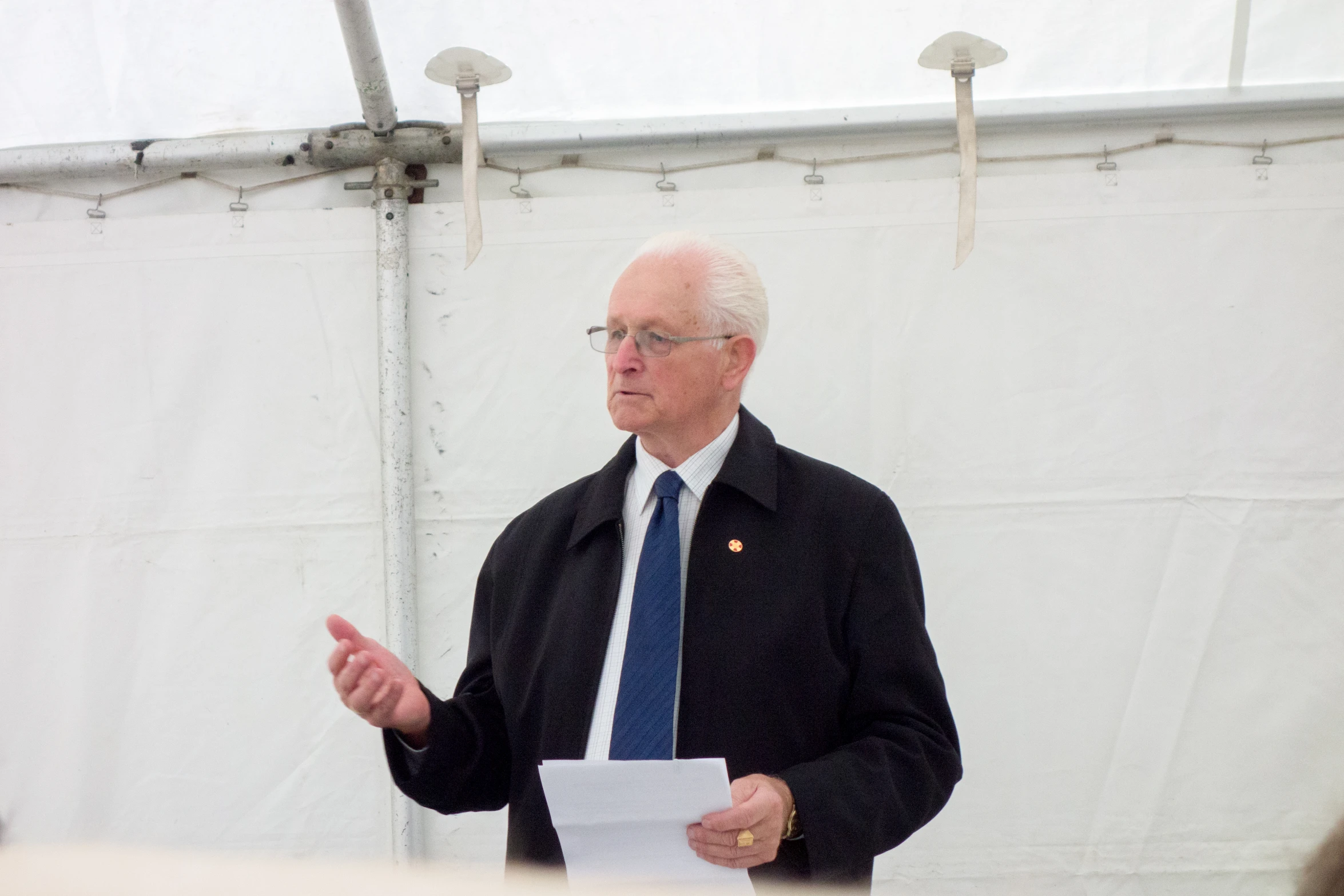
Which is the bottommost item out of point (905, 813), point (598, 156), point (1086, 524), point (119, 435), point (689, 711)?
point (905, 813)

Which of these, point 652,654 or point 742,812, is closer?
point 742,812

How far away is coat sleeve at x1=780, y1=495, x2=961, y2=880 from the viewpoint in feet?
5.16

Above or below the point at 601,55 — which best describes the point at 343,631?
below

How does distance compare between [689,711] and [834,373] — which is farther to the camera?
[834,373]

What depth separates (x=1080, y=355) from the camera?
250cm

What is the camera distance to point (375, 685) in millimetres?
1654

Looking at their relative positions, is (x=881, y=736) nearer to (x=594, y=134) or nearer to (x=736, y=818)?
(x=736, y=818)

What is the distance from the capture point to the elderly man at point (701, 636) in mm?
1663

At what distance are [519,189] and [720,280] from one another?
34.1 inches

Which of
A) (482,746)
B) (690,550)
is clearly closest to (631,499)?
(690,550)

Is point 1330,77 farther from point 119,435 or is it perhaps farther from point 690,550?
point 119,435

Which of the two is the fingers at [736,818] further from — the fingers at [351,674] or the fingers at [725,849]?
the fingers at [351,674]

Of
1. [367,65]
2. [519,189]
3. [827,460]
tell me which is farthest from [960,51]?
[367,65]

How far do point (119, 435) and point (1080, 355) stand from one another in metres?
2.29
